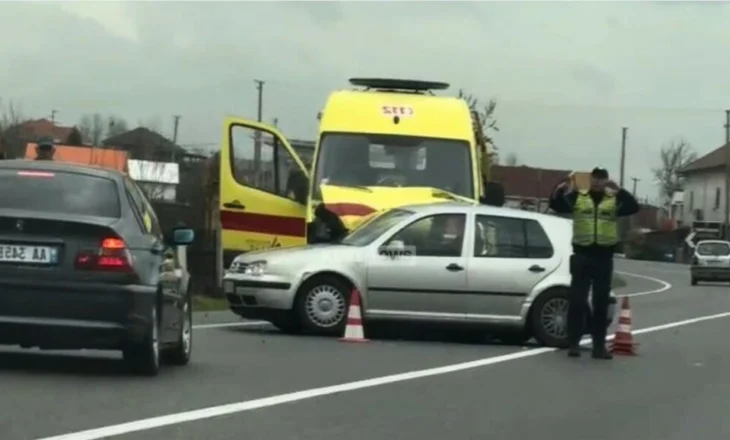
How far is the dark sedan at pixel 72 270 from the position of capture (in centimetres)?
1075

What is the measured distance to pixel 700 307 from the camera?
103 feet

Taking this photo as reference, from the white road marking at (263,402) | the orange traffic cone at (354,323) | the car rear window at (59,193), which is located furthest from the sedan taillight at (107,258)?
the orange traffic cone at (354,323)

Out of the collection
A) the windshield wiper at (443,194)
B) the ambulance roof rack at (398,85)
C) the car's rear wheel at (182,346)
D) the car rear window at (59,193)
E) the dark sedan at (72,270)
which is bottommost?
the car's rear wheel at (182,346)

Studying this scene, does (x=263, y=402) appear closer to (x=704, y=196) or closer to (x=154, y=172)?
(x=154, y=172)

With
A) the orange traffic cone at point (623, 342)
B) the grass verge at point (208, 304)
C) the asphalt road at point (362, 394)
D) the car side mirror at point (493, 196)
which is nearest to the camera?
the asphalt road at point (362, 394)

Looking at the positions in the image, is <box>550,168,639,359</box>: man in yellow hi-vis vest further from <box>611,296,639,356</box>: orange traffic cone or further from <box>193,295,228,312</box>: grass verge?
<box>193,295,228,312</box>: grass verge

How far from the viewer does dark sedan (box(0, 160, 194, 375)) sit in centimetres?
1075

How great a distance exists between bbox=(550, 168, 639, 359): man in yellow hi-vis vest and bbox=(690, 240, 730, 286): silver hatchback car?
38855mm

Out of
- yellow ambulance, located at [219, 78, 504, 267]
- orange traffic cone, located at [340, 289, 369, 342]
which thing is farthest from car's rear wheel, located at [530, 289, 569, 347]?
yellow ambulance, located at [219, 78, 504, 267]

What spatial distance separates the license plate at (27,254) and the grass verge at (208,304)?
10.9 metres

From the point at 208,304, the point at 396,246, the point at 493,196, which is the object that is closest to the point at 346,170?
the point at 493,196

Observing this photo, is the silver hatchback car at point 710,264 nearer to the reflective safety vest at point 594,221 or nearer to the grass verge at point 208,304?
the grass verge at point 208,304

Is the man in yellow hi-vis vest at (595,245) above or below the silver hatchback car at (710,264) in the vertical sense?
above

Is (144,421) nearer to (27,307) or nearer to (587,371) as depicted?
(27,307)
